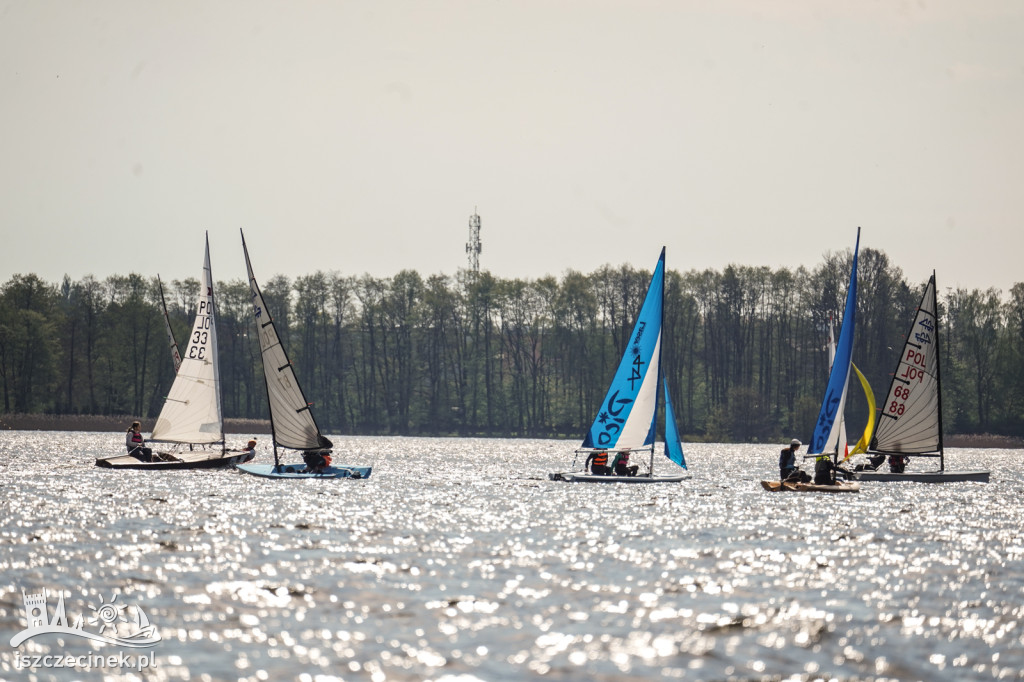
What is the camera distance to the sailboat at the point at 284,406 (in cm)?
3828

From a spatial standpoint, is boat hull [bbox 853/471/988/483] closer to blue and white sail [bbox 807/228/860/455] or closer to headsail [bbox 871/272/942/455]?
headsail [bbox 871/272/942/455]

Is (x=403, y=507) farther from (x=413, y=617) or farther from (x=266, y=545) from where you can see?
(x=413, y=617)

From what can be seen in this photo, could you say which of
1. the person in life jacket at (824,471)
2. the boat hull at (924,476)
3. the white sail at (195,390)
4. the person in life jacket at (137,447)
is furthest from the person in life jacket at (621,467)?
the person in life jacket at (137,447)

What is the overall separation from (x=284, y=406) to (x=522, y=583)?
75.3 ft

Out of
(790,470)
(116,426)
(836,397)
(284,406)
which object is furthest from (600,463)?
(116,426)

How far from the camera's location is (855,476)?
1625 inches

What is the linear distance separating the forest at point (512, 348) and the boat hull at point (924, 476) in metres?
49.9

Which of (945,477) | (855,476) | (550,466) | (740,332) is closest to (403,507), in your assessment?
(855,476)

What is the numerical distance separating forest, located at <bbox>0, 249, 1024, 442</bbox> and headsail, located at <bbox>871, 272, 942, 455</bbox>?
51.2m

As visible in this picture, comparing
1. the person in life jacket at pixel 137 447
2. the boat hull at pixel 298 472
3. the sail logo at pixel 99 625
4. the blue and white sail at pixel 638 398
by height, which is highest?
the blue and white sail at pixel 638 398

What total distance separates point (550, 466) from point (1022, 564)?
125 ft

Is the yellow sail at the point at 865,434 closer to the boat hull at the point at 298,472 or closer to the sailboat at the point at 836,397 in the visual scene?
the sailboat at the point at 836,397

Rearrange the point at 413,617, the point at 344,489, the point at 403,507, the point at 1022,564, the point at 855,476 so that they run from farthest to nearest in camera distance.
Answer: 1. the point at 855,476
2. the point at 344,489
3. the point at 403,507
4. the point at 1022,564
5. the point at 413,617

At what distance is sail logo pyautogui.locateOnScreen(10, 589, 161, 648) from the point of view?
41.1 feet
